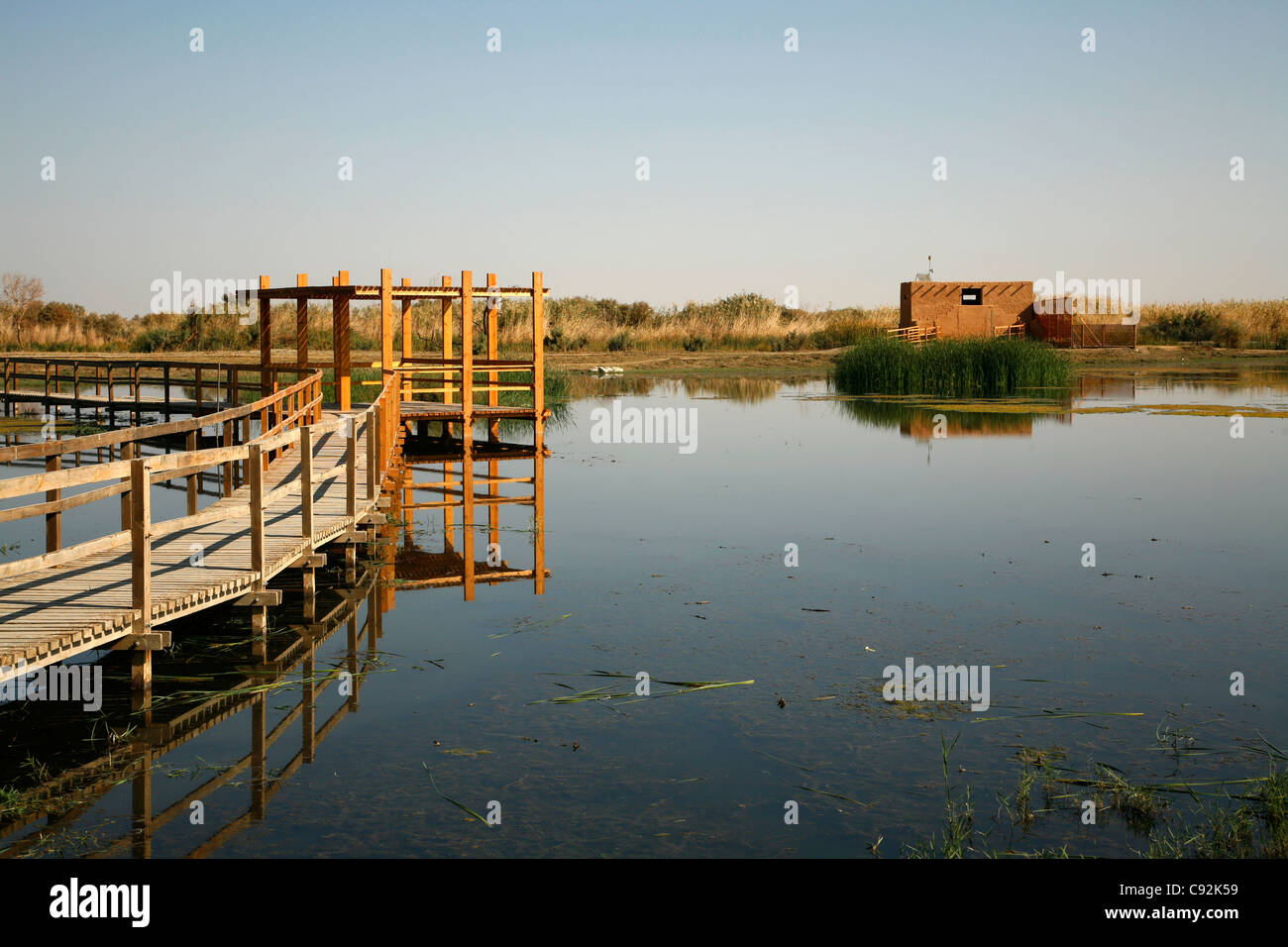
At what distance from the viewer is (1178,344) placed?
65125 mm

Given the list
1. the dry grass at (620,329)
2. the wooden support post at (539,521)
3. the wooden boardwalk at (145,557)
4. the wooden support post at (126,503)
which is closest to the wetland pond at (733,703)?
the wooden support post at (539,521)

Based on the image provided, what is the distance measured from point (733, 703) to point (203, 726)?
3.27 meters

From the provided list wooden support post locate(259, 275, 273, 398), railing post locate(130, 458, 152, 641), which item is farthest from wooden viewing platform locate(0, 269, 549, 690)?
wooden support post locate(259, 275, 273, 398)

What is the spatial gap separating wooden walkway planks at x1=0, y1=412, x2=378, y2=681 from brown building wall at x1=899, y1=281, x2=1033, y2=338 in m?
51.1

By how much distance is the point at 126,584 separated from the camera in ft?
29.2

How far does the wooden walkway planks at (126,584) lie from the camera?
24.0ft

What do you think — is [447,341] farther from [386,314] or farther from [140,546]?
[140,546]

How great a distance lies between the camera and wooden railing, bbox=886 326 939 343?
188 feet

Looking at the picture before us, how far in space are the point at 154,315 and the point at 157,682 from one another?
227 feet

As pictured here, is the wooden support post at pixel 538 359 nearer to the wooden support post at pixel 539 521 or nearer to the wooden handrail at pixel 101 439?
the wooden support post at pixel 539 521

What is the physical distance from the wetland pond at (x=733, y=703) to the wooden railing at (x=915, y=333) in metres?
41.3
